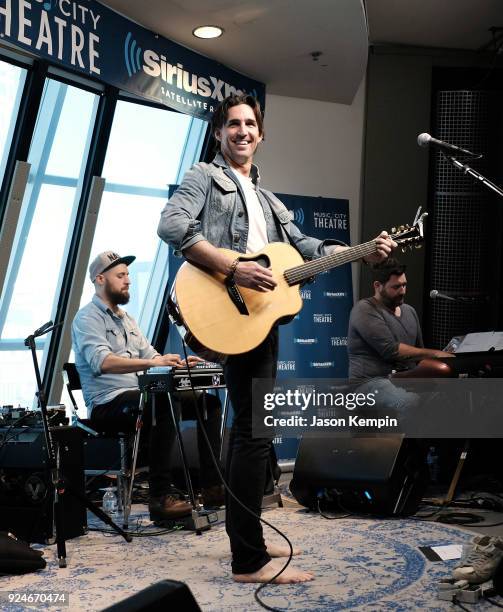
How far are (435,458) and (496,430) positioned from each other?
27.0 inches

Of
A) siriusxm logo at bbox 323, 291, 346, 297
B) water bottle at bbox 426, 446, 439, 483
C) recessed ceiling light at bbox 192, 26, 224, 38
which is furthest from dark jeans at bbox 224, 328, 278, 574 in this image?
siriusxm logo at bbox 323, 291, 346, 297

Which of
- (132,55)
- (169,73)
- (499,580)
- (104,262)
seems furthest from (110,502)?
(169,73)

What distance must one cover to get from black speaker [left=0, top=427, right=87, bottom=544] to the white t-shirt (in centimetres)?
143

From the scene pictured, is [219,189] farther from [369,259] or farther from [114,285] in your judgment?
[114,285]

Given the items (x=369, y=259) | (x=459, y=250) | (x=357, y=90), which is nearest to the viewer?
(x=369, y=259)

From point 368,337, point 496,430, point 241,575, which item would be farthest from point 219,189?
point 496,430

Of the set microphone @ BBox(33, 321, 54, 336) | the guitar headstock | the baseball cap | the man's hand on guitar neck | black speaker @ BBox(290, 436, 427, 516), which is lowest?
black speaker @ BBox(290, 436, 427, 516)

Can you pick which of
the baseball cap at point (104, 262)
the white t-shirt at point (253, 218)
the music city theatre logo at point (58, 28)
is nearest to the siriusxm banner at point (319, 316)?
the baseball cap at point (104, 262)

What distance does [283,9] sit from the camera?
5309mm

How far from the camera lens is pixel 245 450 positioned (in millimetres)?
2545

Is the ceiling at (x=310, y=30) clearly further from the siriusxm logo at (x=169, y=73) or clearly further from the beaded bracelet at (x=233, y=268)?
the beaded bracelet at (x=233, y=268)

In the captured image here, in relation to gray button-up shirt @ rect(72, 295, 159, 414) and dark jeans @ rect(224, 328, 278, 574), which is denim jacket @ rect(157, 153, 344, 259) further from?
gray button-up shirt @ rect(72, 295, 159, 414)

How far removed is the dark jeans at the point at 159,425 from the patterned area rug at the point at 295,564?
10.9 inches

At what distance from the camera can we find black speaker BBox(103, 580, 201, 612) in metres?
0.68
